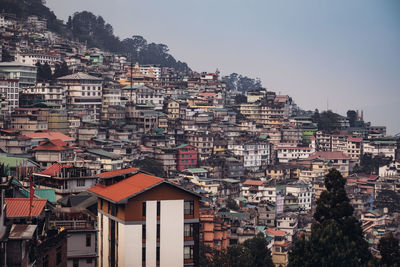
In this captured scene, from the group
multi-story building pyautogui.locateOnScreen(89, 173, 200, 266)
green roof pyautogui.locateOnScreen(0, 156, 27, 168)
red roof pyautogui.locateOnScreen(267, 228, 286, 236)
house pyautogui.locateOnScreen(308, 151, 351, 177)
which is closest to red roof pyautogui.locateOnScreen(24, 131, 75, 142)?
green roof pyautogui.locateOnScreen(0, 156, 27, 168)

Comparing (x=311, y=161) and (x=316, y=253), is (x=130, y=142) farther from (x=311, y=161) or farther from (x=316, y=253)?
(x=316, y=253)

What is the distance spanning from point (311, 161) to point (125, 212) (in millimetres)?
51397

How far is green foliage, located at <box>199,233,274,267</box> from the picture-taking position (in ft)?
108

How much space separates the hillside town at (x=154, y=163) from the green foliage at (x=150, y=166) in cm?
12

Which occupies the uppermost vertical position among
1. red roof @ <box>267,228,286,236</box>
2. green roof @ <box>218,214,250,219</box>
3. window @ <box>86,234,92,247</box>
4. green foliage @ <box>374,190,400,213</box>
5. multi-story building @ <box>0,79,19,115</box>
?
multi-story building @ <box>0,79,19,115</box>

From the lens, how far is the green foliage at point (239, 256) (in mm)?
33000

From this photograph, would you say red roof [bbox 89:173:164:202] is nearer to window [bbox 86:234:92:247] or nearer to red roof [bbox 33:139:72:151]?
window [bbox 86:234:92:247]

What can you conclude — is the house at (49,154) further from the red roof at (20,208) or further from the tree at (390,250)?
the tree at (390,250)

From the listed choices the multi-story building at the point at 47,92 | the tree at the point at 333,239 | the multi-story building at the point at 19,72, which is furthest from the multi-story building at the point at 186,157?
the tree at the point at 333,239

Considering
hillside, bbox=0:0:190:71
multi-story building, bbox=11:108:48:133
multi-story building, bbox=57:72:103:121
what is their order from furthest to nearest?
hillside, bbox=0:0:190:71
multi-story building, bbox=57:72:103:121
multi-story building, bbox=11:108:48:133

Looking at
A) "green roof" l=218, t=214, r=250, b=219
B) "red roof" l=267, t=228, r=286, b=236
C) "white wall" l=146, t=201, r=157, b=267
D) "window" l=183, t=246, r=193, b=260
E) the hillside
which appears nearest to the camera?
"white wall" l=146, t=201, r=157, b=267

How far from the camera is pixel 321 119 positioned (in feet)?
291

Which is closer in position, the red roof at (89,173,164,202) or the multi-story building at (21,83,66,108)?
the red roof at (89,173,164,202)

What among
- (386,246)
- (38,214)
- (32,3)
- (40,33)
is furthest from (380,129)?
(38,214)
